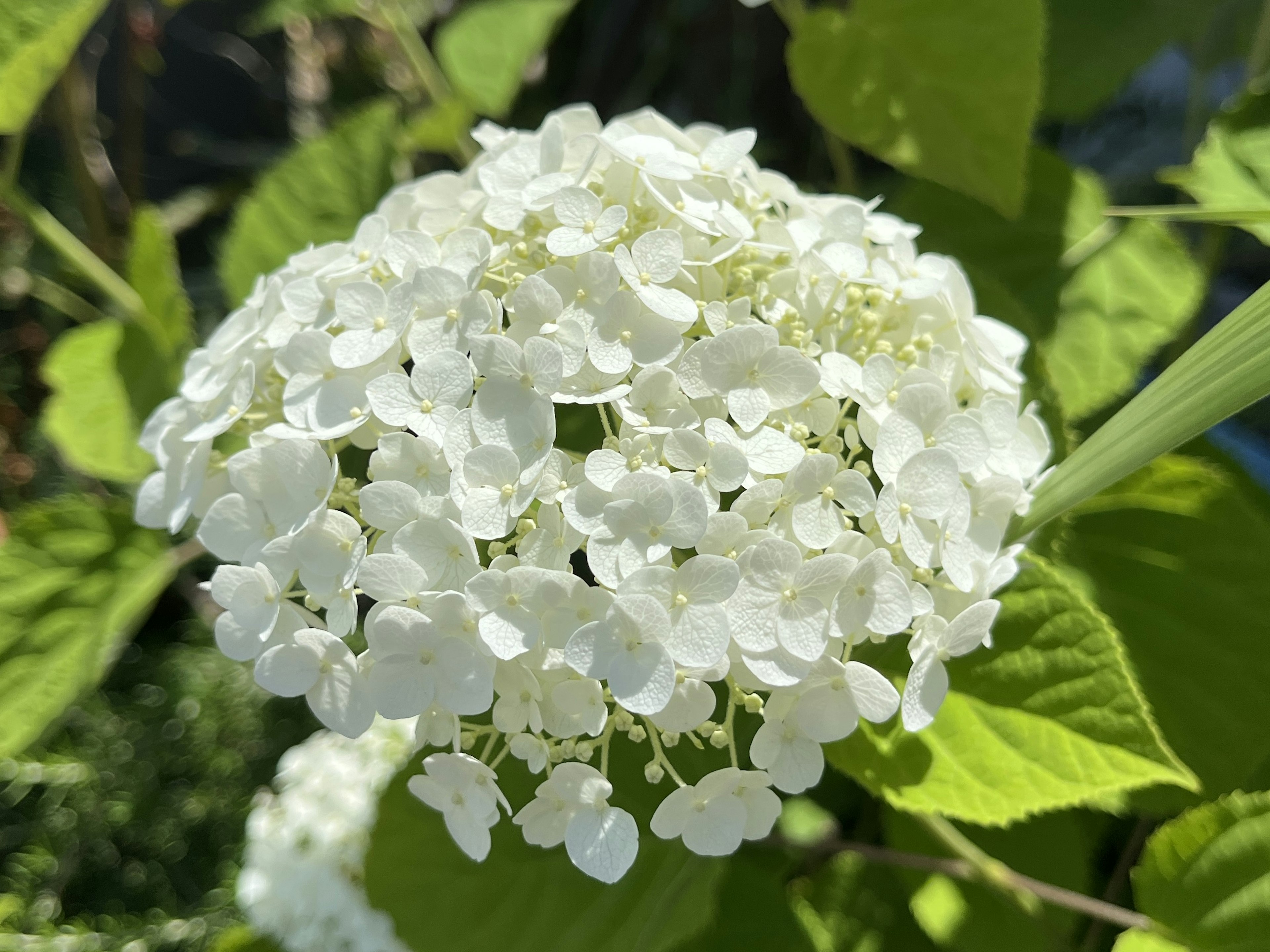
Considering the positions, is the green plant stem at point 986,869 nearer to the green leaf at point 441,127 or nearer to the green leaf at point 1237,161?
the green leaf at point 1237,161

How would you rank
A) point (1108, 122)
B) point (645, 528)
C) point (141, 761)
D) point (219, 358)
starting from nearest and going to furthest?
1. point (645, 528)
2. point (219, 358)
3. point (141, 761)
4. point (1108, 122)

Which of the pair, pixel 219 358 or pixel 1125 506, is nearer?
pixel 219 358

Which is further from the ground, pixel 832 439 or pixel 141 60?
pixel 832 439

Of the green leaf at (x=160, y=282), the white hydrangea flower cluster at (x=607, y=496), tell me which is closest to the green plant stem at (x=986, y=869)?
the white hydrangea flower cluster at (x=607, y=496)

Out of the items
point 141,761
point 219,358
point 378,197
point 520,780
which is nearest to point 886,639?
point 520,780

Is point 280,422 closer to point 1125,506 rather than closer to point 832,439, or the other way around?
point 832,439

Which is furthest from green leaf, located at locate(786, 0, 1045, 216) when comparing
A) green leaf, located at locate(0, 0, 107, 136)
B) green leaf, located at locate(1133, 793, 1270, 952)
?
green leaf, located at locate(0, 0, 107, 136)

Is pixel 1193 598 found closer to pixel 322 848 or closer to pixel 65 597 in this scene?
pixel 322 848
